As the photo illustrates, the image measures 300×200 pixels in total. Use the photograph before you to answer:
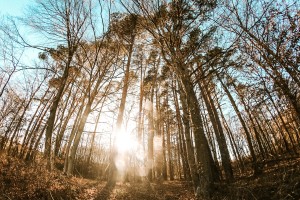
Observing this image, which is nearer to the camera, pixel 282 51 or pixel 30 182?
pixel 30 182

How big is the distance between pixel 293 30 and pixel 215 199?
5306mm

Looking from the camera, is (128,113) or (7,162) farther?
(128,113)

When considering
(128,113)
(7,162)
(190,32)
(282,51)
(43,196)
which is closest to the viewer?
(43,196)

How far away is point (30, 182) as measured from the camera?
A: 200 inches

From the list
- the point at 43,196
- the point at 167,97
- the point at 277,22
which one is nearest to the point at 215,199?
the point at 43,196

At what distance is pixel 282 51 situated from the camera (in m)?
6.05

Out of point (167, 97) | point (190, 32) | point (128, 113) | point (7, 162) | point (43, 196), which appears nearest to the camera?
point (43, 196)

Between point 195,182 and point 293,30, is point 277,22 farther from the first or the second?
point 195,182

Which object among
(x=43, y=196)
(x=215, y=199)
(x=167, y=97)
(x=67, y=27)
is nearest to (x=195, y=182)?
(x=215, y=199)

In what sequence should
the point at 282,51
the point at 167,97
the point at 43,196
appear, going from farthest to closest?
the point at 167,97 < the point at 282,51 < the point at 43,196

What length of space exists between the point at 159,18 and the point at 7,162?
6265mm

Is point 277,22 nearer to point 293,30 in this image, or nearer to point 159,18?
point 293,30

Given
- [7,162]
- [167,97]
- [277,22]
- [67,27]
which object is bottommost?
[7,162]

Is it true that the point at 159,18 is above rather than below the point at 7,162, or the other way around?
above
